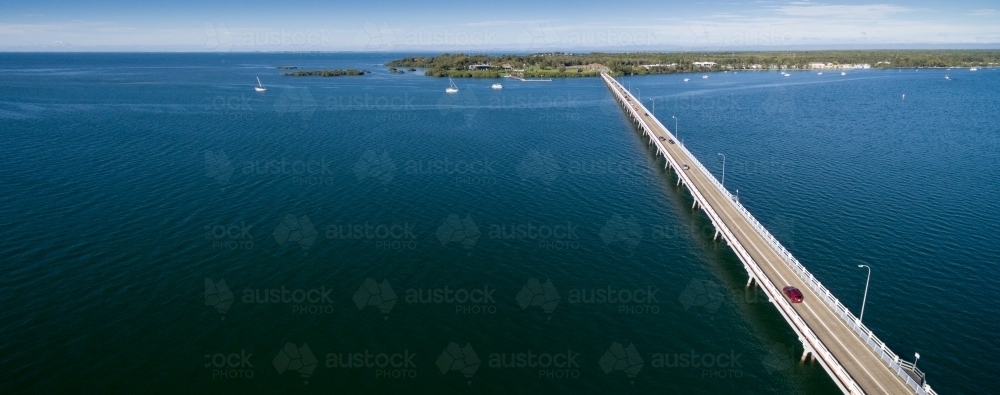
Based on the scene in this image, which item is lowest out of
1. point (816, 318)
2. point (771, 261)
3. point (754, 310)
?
point (754, 310)

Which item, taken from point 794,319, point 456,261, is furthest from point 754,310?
point 456,261

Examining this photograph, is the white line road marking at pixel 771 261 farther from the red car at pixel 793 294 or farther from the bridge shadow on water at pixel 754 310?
the bridge shadow on water at pixel 754 310

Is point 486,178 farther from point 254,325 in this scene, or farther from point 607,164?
point 254,325

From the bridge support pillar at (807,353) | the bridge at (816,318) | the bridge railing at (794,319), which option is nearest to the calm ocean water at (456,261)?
the bridge support pillar at (807,353)

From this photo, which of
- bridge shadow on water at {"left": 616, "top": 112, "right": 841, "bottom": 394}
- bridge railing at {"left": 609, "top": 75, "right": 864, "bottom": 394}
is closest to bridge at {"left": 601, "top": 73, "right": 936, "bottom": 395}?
bridge railing at {"left": 609, "top": 75, "right": 864, "bottom": 394}

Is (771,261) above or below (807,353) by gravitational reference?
above

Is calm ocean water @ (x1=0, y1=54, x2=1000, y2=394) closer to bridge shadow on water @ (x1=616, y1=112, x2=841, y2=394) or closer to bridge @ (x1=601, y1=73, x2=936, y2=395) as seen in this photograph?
bridge shadow on water @ (x1=616, y1=112, x2=841, y2=394)

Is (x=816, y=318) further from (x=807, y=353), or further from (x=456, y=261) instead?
(x=456, y=261)
